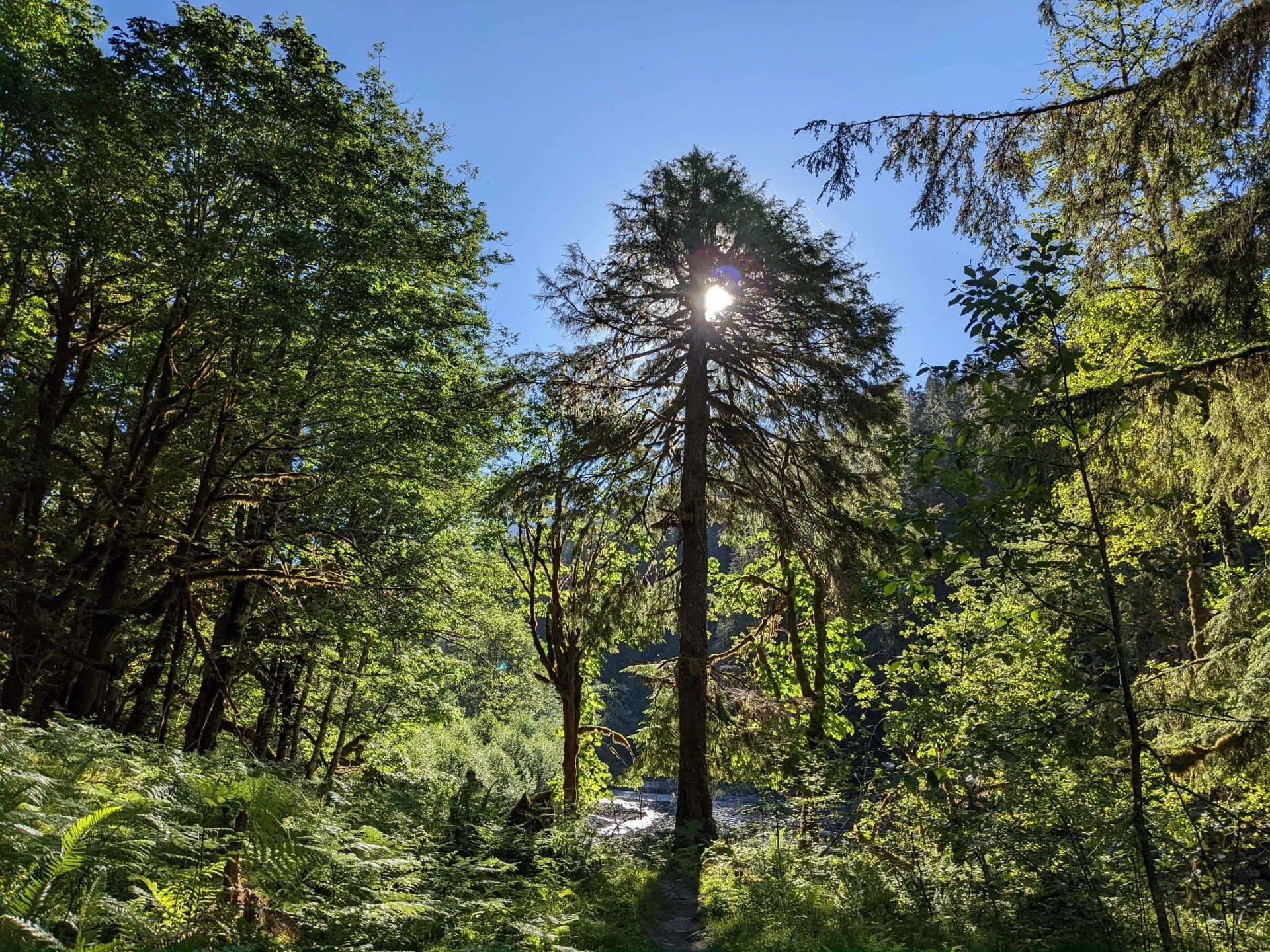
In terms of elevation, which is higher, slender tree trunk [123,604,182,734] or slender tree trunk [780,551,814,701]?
slender tree trunk [780,551,814,701]

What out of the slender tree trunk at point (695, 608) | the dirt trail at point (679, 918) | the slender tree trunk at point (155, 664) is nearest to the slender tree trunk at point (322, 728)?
the slender tree trunk at point (155, 664)

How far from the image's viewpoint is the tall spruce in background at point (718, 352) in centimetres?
987

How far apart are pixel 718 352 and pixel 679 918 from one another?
7.51 meters

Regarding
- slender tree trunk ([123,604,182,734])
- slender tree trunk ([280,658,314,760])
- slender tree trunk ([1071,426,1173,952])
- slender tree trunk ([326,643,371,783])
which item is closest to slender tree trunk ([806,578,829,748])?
slender tree trunk ([1071,426,1173,952])

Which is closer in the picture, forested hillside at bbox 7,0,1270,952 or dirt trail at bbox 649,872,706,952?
forested hillside at bbox 7,0,1270,952

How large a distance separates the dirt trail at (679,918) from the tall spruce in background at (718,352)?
1.35 metres

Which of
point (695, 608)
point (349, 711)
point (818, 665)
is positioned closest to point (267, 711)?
point (349, 711)

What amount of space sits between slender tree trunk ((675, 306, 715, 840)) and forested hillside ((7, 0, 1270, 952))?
0.07 meters

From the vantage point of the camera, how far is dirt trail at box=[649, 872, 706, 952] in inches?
248

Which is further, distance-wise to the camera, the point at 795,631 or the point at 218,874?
the point at 795,631

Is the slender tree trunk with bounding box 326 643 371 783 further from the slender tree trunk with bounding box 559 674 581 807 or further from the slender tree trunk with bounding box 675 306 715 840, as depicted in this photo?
the slender tree trunk with bounding box 675 306 715 840

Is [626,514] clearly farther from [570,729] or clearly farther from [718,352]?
[570,729]

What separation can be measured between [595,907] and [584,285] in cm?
820

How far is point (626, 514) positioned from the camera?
11125 mm
